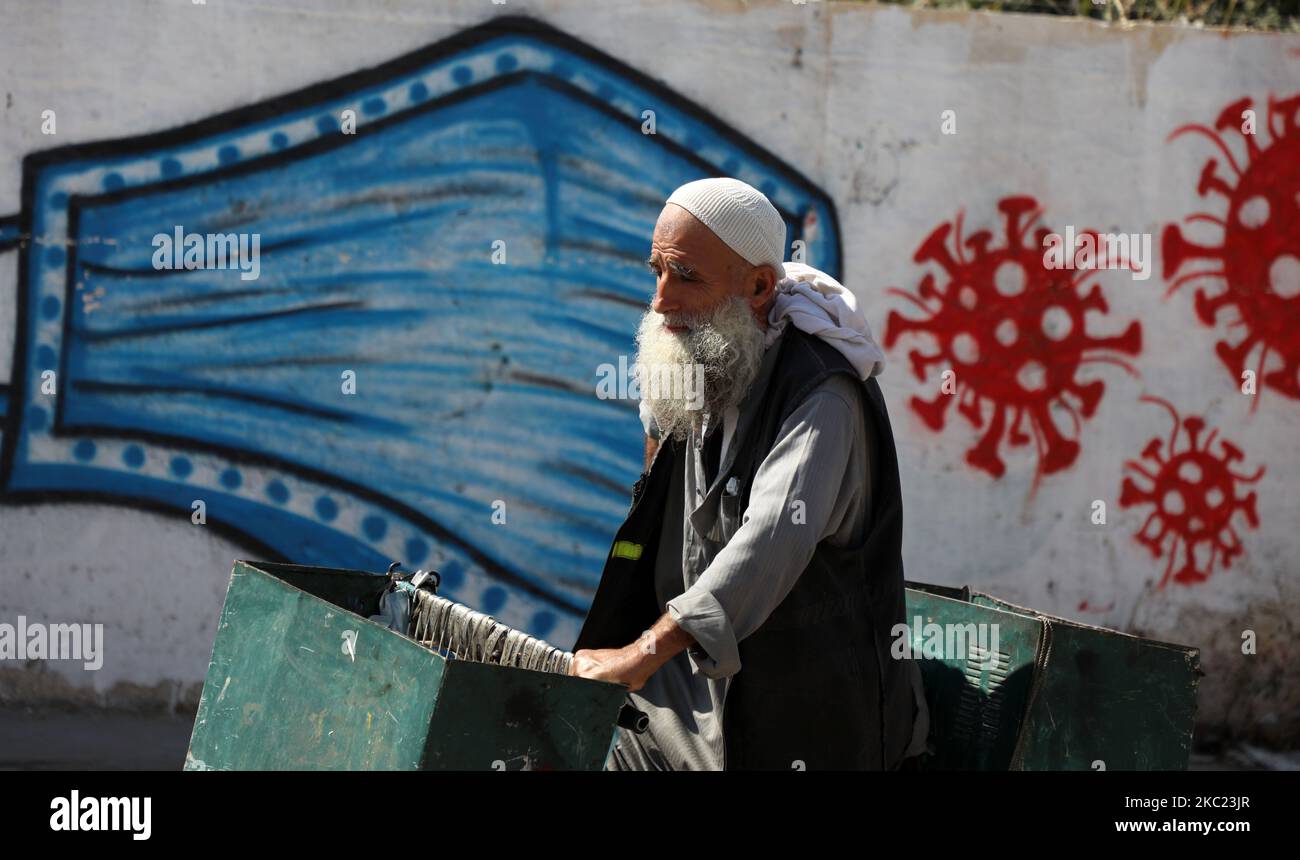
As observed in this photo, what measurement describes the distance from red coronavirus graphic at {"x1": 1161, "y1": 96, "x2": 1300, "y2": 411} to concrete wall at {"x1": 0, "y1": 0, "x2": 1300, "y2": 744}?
1 cm

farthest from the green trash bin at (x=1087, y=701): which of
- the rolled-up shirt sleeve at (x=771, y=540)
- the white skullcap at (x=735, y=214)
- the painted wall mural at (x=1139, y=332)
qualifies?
the painted wall mural at (x=1139, y=332)

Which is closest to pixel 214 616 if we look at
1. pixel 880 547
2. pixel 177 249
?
pixel 177 249

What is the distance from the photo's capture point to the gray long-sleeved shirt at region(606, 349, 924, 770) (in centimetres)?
247

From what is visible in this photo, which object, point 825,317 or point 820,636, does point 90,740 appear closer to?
point 820,636

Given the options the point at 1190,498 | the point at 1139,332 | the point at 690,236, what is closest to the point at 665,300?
the point at 690,236

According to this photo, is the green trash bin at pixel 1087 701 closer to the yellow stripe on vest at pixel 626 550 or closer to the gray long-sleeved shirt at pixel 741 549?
the gray long-sleeved shirt at pixel 741 549

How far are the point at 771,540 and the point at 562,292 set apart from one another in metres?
2.92

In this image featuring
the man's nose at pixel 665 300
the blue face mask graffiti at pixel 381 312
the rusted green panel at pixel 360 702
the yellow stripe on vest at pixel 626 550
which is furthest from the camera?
the blue face mask graffiti at pixel 381 312

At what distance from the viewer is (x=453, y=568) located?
205 inches

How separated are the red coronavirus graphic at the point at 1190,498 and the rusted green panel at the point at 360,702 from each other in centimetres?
405

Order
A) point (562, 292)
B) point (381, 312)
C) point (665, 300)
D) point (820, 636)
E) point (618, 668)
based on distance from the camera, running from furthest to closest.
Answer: point (562, 292) < point (381, 312) < point (665, 300) < point (820, 636) < point (618, 668)

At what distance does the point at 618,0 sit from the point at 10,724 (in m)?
3.35

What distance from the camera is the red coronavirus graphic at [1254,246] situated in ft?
18.9

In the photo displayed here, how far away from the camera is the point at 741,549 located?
2.49 meters
